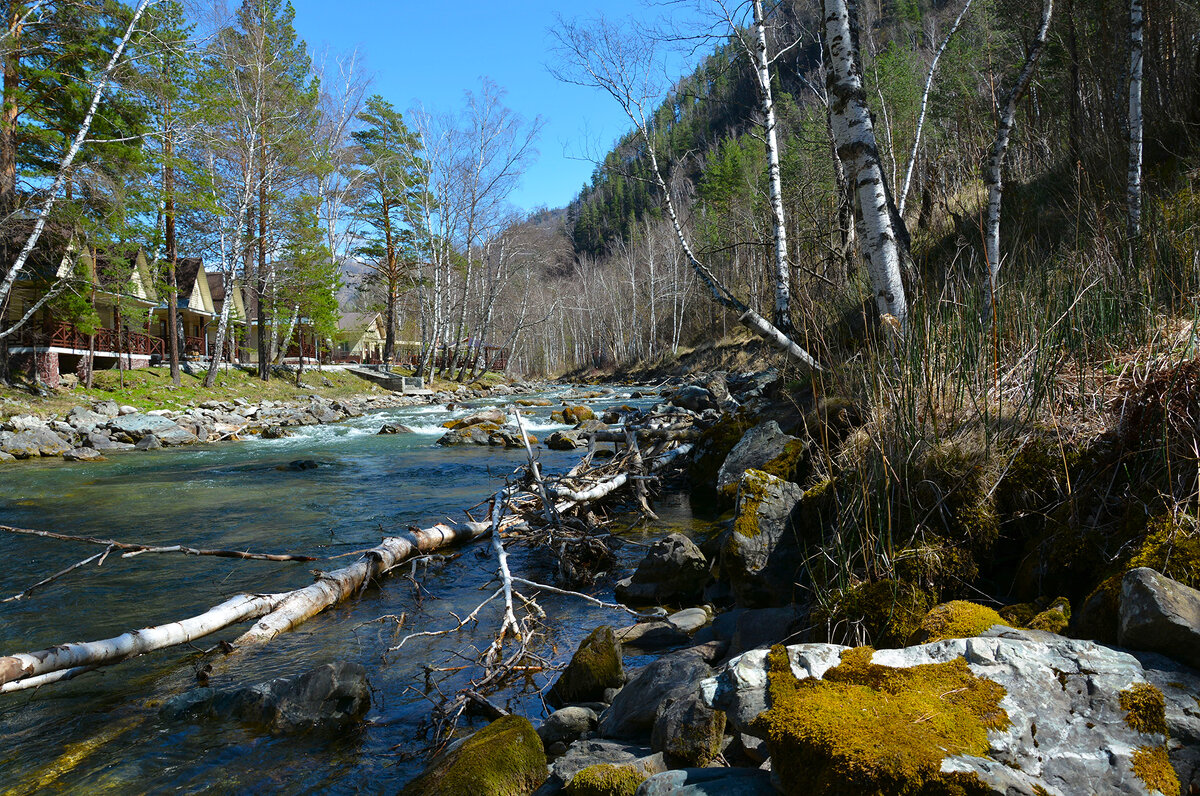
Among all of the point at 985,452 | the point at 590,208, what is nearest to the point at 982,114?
the point at 985,452

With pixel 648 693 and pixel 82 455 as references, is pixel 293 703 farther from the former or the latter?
pixel 82 455

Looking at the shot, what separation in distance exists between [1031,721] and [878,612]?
959 millimetres

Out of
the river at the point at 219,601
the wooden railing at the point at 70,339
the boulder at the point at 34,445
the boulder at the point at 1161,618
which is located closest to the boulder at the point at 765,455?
the river at the point at 219,601

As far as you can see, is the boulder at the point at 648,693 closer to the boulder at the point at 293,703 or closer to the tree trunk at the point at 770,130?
the boulder at the point at 293,703

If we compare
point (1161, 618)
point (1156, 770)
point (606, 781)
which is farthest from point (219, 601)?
point (1161, 618)

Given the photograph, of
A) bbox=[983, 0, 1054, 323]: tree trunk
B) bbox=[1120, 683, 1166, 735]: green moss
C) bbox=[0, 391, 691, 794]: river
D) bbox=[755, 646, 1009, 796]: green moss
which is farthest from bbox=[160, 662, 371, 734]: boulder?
bbox=[983, 0, 1054, 323]: tree trunk

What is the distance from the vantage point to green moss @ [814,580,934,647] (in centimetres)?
A: 273

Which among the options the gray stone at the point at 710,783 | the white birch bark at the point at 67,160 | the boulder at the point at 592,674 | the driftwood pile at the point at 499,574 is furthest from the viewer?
the white birch bark at the point at 67,160

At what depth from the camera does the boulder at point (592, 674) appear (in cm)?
365

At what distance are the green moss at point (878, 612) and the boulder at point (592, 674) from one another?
132 cm

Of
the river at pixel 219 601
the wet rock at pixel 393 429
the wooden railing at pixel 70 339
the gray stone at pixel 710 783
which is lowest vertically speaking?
the river at pixel 219 601

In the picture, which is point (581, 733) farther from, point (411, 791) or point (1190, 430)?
point (1190, 430)

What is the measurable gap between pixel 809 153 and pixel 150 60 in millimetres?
21523

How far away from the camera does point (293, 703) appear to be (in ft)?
11.6
